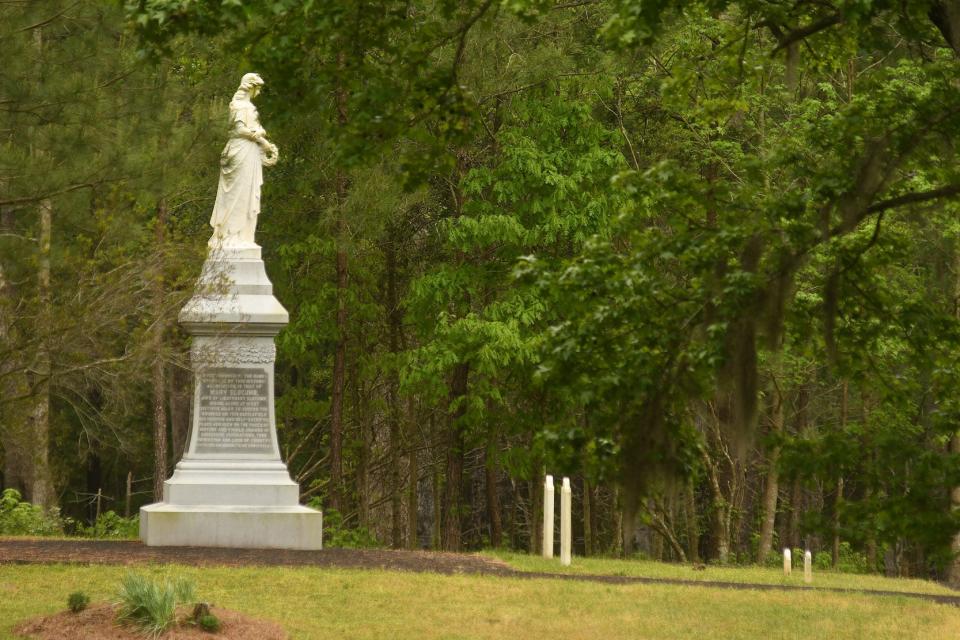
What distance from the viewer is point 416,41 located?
9367mm

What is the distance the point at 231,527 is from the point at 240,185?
4.50 m

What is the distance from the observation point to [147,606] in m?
10.7

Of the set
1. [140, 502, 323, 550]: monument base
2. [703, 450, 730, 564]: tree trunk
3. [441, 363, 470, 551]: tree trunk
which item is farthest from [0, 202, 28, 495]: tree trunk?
[703, 450, 730, 564]: tree trunk

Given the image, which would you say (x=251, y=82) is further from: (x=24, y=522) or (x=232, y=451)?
(x=24, y=522)

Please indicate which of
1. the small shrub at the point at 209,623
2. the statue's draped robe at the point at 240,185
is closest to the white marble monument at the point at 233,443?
the statue's draped robe at the point at 240,185

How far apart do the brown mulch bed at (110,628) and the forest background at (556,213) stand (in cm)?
209

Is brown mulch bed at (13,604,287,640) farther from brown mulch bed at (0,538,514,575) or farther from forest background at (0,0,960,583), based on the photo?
brown mulch bed at (0,538,514,575)

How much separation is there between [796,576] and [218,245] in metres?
8.29

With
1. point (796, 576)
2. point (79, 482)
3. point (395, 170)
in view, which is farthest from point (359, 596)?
point (79, 482)

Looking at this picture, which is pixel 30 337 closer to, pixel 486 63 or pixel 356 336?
pixel 486 63

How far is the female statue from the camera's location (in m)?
18.5

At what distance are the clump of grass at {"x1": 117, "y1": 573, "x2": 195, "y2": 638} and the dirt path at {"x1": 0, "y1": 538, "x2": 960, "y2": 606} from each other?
3.95 m

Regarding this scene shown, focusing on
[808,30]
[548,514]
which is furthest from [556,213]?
[808,30]

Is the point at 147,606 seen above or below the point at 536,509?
above
